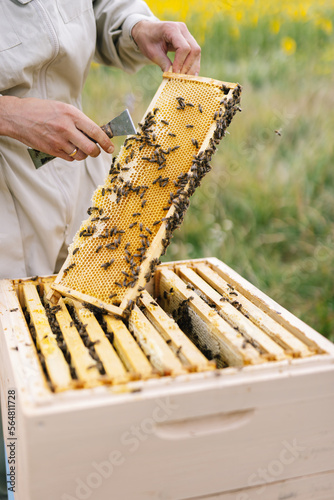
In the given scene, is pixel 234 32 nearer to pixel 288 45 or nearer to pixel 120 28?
pixel 288 45

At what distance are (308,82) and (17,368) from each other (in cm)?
647

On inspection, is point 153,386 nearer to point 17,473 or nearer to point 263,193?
point 17,473

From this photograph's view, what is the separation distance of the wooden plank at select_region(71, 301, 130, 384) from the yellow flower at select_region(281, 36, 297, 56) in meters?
6.52

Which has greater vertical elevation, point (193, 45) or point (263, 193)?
point (193, 45)

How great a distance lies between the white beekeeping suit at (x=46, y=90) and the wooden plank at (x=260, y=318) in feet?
2.45

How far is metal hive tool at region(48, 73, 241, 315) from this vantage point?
214 centimetres

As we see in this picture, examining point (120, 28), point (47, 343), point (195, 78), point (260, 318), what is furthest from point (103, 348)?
point (120, 28)

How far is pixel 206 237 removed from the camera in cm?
533

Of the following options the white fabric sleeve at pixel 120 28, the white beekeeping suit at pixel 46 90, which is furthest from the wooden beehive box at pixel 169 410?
the white fabric sleeve at pixel 120 28

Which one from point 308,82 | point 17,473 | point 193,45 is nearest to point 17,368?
point 17,473

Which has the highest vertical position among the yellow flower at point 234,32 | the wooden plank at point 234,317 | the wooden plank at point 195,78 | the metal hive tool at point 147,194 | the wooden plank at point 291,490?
the yellow flower at point 234,32

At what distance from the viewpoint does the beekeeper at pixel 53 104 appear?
208 centimetres

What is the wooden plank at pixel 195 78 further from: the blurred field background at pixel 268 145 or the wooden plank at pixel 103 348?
the blurred field background at pixel 268 145

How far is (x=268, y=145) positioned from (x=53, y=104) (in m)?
4.64
